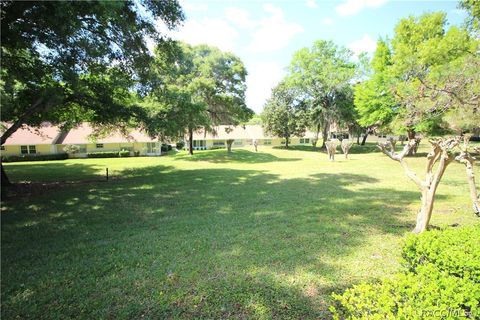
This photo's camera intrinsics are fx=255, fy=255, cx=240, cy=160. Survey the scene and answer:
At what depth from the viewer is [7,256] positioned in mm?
5930

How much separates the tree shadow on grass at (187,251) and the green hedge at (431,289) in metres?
1.41

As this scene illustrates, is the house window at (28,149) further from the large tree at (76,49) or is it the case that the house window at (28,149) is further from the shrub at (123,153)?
the large tree at (76,49)

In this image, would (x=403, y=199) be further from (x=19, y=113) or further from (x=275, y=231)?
(x=19, y=113)

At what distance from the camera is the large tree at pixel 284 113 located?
4250 cm

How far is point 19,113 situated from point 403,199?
19.2m

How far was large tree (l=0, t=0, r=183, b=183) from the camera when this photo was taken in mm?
6863

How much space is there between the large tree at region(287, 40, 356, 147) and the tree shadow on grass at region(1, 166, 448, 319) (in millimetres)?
29044

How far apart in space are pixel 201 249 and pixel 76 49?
8.06m


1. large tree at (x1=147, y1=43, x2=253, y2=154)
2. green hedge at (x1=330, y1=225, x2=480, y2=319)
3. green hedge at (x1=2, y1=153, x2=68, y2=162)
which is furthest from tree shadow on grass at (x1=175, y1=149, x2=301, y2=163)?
green hedge at (x1=330, y1=225, x2=480, y2=319)

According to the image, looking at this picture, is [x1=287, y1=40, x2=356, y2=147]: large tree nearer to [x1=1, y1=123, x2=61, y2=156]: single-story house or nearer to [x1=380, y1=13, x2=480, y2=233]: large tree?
[x1=380, y1=13, x2=480, y2=233]: large tree

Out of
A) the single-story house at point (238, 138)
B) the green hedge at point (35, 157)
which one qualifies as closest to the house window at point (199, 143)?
the single-story house at point (238, 138)

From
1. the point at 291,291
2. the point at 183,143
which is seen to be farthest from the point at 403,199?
the point at 183,143

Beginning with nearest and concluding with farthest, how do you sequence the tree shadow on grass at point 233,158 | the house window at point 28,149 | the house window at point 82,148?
the tree shadow on grass at point 233,158 → the house window at point 28,149 → the house window at point 82,148

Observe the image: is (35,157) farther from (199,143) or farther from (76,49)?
(76,49)
